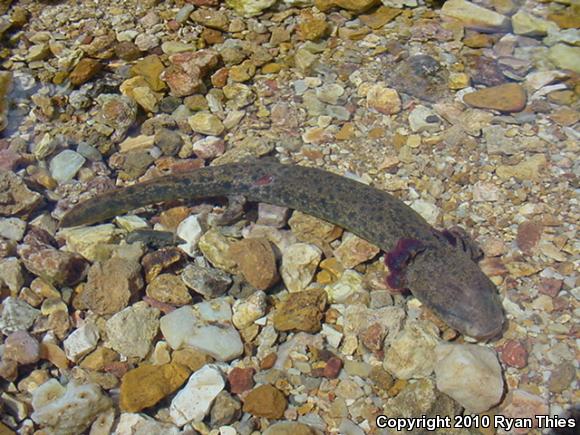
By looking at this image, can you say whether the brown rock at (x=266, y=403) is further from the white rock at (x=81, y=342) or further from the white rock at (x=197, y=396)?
the white rock at (x=81, y=342)

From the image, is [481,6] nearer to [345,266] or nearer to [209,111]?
[209,111]

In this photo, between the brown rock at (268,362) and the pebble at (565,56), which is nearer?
the brown rock at (268,362)

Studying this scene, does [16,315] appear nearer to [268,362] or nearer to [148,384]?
[148,384]

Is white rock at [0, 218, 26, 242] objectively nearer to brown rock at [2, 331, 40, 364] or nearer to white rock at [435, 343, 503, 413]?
brown rock at [2, 331, 40, 364]

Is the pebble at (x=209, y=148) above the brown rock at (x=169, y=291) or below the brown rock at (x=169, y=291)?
above

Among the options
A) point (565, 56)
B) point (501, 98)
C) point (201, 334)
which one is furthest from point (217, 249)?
point (565, 56)

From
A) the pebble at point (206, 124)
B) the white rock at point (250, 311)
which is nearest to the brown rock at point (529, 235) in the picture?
the white rock at point (250, 311)
